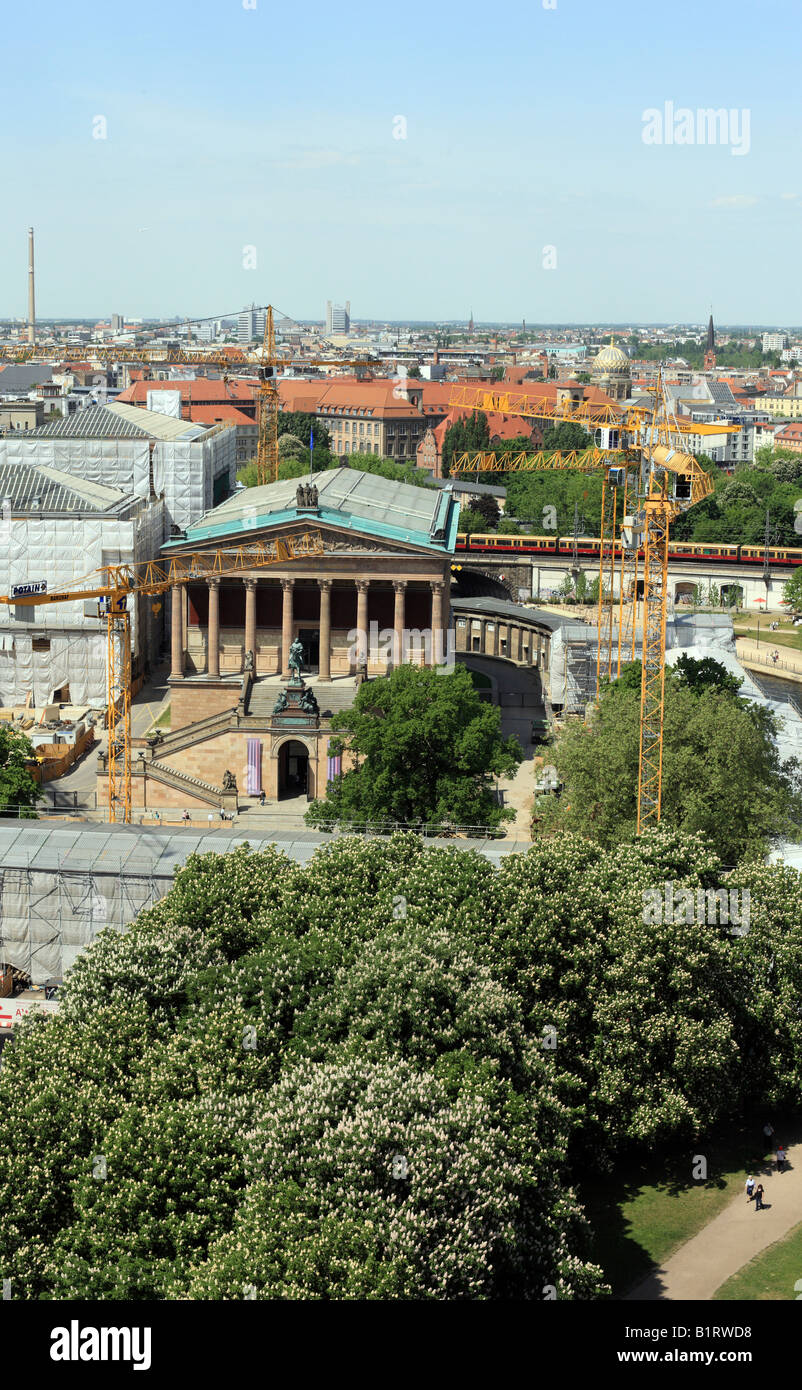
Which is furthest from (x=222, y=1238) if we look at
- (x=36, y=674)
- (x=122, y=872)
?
(x=36, y=674)

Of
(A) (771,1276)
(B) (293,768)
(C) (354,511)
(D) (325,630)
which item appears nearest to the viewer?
(A) (771,1276)

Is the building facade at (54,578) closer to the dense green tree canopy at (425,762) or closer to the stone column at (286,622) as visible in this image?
the stone column at (286,622)

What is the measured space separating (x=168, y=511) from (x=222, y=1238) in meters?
99.0

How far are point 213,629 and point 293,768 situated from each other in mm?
12001

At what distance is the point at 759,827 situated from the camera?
64750 millimetres

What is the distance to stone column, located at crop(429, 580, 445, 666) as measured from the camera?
96500 millimetres

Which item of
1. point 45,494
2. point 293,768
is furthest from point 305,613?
point 45,494

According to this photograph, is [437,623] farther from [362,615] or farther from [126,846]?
[126,846]

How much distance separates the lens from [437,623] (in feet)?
318

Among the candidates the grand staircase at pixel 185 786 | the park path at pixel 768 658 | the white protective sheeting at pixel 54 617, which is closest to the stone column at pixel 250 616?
the white protective sheeting at pixel 54 617

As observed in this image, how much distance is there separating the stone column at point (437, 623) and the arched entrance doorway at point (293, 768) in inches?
439

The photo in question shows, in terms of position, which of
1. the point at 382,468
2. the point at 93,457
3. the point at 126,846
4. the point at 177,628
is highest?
the point at 93,457

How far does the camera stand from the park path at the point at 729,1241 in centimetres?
4316

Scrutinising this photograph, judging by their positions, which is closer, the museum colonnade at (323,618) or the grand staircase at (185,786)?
the grand staircase at (185,786)
